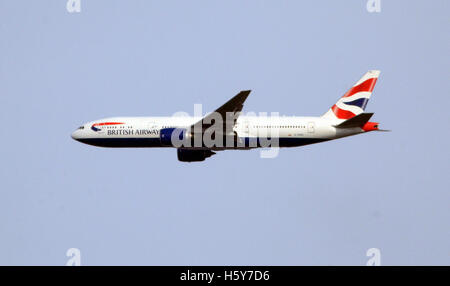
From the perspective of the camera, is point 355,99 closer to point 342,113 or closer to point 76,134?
point 342,113

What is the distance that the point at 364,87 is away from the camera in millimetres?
70875

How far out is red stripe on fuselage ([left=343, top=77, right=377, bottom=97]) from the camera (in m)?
70.9

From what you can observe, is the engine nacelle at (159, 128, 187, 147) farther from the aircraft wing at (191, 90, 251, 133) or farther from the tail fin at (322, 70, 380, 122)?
the tail fin at (322, 70, 380, 122)

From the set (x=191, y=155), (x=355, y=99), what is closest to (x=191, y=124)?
(x=191, y=155)

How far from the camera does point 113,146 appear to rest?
6994 cm

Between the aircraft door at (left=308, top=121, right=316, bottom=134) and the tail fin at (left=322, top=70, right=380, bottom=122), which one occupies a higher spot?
the tail fin at (left=322, top=70, right=380, bottom=122)

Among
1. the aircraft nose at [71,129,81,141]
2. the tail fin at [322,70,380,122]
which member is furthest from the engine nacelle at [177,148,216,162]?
the tail fin at [322,70,380,122]

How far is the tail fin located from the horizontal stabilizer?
3.41 meters

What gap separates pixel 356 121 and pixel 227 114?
9.75 m

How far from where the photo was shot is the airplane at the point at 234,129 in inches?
2598

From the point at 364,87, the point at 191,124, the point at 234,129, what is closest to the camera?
the point at 234,129
